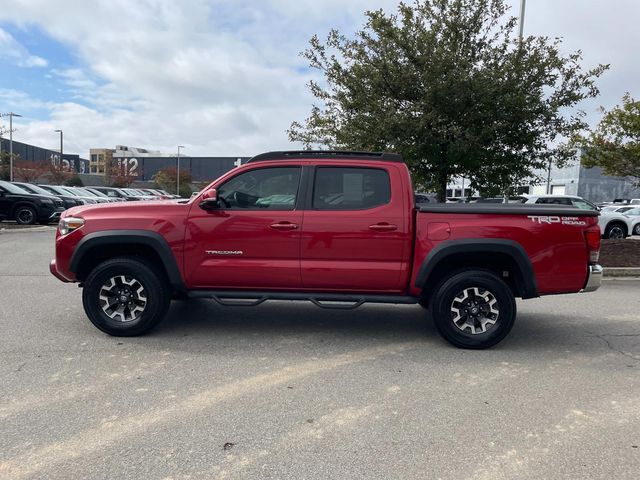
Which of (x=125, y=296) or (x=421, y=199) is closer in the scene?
(x=125, y=296)

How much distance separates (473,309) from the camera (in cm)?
498

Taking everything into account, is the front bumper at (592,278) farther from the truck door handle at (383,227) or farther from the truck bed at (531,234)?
the truck door handle at (383,227)

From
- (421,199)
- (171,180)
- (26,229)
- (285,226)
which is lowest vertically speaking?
(26,229)

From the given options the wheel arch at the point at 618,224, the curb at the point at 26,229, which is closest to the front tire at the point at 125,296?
the curb at the point at 26,229

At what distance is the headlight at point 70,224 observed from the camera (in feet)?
16.9

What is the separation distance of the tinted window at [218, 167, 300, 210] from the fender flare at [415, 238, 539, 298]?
146 cm

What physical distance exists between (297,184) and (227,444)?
2780 mm

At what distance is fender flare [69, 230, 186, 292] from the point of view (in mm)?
5031

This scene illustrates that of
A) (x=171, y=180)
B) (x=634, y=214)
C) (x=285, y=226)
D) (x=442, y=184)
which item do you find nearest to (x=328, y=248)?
(x=285, y=226)

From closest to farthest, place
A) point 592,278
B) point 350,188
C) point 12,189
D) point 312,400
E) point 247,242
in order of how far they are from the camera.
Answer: point 312,400
point 592,278
point 247,242
point 350,188
point 12,189

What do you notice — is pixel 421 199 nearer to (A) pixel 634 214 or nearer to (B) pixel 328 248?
(B) pixel 328 248

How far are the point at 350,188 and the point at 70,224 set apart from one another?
2.89 meters

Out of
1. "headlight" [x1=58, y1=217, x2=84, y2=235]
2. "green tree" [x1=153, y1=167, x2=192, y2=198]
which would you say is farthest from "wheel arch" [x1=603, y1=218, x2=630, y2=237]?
"green tree" [x1=153, y1=167, x2=192, y2=198]

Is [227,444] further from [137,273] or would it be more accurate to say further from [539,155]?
[539,155]
